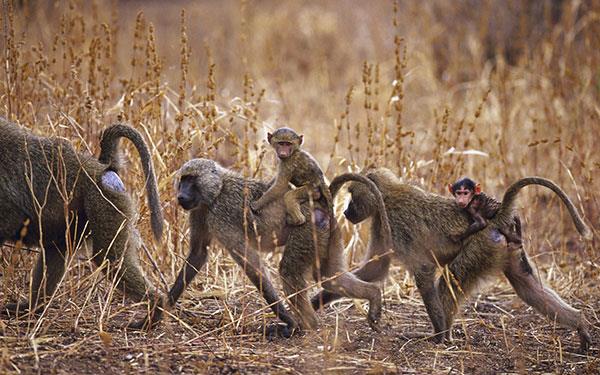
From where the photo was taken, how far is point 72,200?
490 cm

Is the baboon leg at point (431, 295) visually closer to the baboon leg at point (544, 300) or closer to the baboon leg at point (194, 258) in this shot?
the baboon leg at point (544, 300)

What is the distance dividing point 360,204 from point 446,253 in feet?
2.00

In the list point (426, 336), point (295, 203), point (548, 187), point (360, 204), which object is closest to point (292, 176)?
point (295, 203)

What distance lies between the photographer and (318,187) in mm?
4996

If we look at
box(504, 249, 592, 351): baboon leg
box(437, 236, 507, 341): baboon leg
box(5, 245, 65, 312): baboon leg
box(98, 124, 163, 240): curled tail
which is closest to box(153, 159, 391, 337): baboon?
box(98, 124, 163, 240): curled tail

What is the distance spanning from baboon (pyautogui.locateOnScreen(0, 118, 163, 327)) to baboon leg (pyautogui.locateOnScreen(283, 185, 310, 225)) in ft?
2.58

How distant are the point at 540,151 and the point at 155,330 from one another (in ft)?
18.2

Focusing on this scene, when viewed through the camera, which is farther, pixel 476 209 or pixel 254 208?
pixel 476 209

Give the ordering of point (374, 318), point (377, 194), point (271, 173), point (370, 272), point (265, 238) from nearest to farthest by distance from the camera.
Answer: point (377, 194) → point (265, 238) → point (374, 318) → point (370, 272) → point (271, 173)

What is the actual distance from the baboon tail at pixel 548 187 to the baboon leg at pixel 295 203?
1.18 meters

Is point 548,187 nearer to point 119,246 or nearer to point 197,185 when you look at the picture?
point 197,185

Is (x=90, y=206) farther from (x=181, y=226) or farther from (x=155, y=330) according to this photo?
(x=181, y=226)

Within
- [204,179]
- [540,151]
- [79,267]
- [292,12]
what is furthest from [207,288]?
[292,12]

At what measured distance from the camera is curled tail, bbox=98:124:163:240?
471cm
